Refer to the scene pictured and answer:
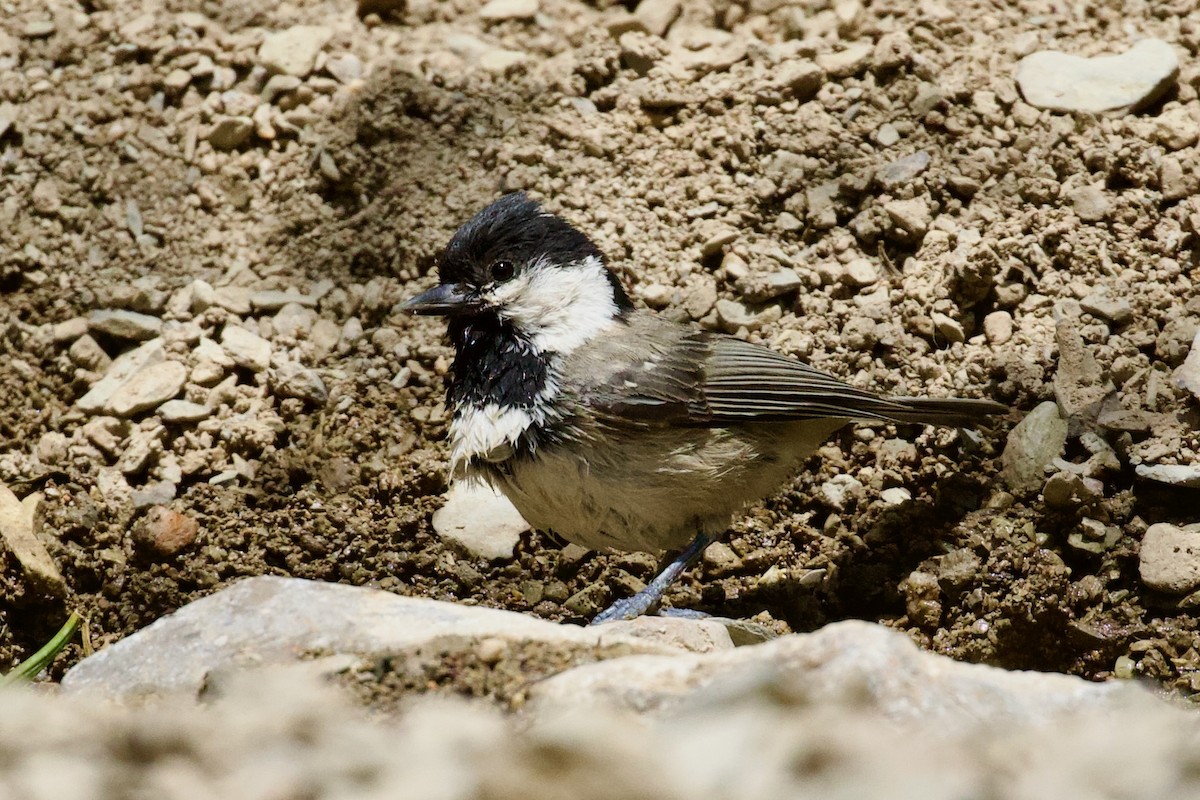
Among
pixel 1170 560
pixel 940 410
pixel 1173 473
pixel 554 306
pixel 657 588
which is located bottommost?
pixel 657 588

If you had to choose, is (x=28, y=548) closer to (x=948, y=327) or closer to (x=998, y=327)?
(x=948, y=327)

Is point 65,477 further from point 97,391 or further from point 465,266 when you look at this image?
A: point 465,266

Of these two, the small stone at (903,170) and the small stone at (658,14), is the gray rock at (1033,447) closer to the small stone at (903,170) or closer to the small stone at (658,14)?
the small stone at (903,170)

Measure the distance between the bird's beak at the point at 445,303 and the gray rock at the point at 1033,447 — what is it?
1670mm

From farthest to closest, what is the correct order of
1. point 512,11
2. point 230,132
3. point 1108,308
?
point 512,11
point 230,132
point 1108,308

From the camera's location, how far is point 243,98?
16.5 ft

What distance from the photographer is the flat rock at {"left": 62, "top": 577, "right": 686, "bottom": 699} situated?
2.48 metres

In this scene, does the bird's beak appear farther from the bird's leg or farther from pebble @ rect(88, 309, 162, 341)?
pebble @ rect(88, 309, 162, 341)

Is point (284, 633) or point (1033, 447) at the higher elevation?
point (284, 633)

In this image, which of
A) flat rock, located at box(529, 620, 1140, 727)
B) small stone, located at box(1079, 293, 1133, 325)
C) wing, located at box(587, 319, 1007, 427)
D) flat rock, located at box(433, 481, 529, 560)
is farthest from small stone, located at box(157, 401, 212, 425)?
small stone, located at box(1079, 293, 1133, 325)

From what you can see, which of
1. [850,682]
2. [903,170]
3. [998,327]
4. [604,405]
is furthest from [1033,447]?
[850,682]

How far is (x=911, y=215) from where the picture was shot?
14.3 ft

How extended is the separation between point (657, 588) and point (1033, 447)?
1.22 m

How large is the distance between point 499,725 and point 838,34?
3.70 meters
